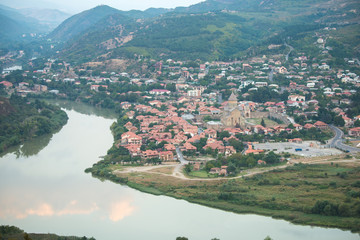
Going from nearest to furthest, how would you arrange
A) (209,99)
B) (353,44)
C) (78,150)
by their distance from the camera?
(78,150), (209,99), (353,44)

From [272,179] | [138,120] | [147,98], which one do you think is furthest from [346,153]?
[147,98]

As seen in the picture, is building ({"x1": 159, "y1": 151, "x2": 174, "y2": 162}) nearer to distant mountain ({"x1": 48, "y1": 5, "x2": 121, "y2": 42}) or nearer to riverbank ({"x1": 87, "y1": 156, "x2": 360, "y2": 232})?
riverbank ({"x1": 87, "y1": 156, "x2": 360, "y2": 232})

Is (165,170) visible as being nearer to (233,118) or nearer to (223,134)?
(223,134)

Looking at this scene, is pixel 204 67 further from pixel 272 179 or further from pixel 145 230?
pixel 145 230

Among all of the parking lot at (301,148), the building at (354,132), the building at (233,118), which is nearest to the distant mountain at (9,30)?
the building at (233,118)

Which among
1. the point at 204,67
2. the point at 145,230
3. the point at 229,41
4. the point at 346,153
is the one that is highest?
the point at 229,41

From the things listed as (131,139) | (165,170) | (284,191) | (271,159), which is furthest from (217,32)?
(284,191)
